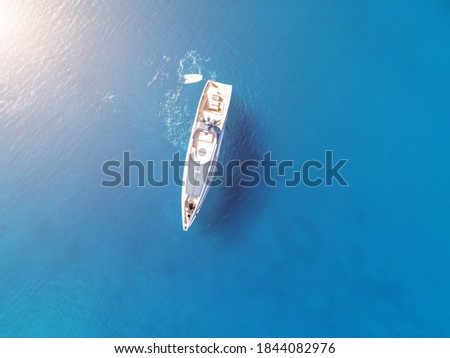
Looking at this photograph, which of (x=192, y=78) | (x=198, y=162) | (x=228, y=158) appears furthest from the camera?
(x=192, y=78)

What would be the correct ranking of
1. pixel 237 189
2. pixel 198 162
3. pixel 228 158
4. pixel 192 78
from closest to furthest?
pixel 198 162 → pixel 237 189 → pixel 228 158 → pixel 192 78

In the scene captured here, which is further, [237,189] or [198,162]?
[237,189]

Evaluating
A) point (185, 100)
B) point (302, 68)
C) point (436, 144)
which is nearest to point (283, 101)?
point (302, 68)
